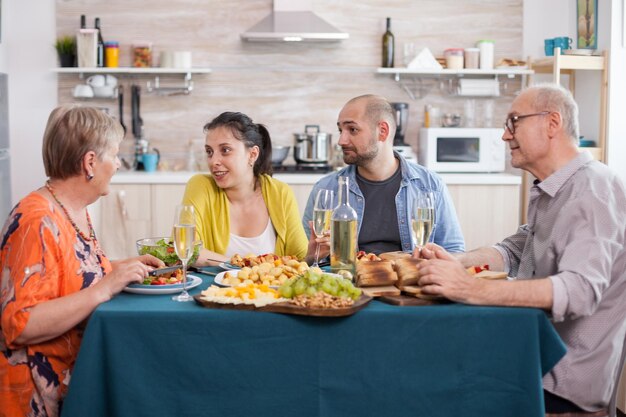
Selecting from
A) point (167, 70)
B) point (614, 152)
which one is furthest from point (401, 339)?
point (167, 70)

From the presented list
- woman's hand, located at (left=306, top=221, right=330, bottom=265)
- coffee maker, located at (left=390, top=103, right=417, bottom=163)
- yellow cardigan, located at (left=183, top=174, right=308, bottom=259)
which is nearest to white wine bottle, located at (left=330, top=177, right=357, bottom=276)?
woman's hand, located at (left=306, top=221, right=330, bottom=265)

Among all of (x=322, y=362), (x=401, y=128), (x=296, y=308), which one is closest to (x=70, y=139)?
(x=296, y=308)

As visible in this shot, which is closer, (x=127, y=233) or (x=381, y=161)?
(x=381, y=161)

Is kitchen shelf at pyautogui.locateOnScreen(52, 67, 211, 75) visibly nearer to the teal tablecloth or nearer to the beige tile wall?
the beige tile wall

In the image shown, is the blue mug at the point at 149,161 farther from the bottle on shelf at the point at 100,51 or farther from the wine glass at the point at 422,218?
the wine glass at the point at 422,218

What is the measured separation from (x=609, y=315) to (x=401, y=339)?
0.63 m

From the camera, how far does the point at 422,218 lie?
235cm

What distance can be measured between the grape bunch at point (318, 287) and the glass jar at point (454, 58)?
13.5ft

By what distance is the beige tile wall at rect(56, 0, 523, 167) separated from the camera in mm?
6004

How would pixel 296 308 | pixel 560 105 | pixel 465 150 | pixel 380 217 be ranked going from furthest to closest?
pixel 465 150 < pixel 380 217 < pixel 560 105 < pixel 296 308

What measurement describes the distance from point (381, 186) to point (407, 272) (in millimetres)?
1235

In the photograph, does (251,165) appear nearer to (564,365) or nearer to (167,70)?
(564,365)

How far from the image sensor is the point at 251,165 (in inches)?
131

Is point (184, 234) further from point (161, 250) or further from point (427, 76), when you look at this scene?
point (427, 76)
